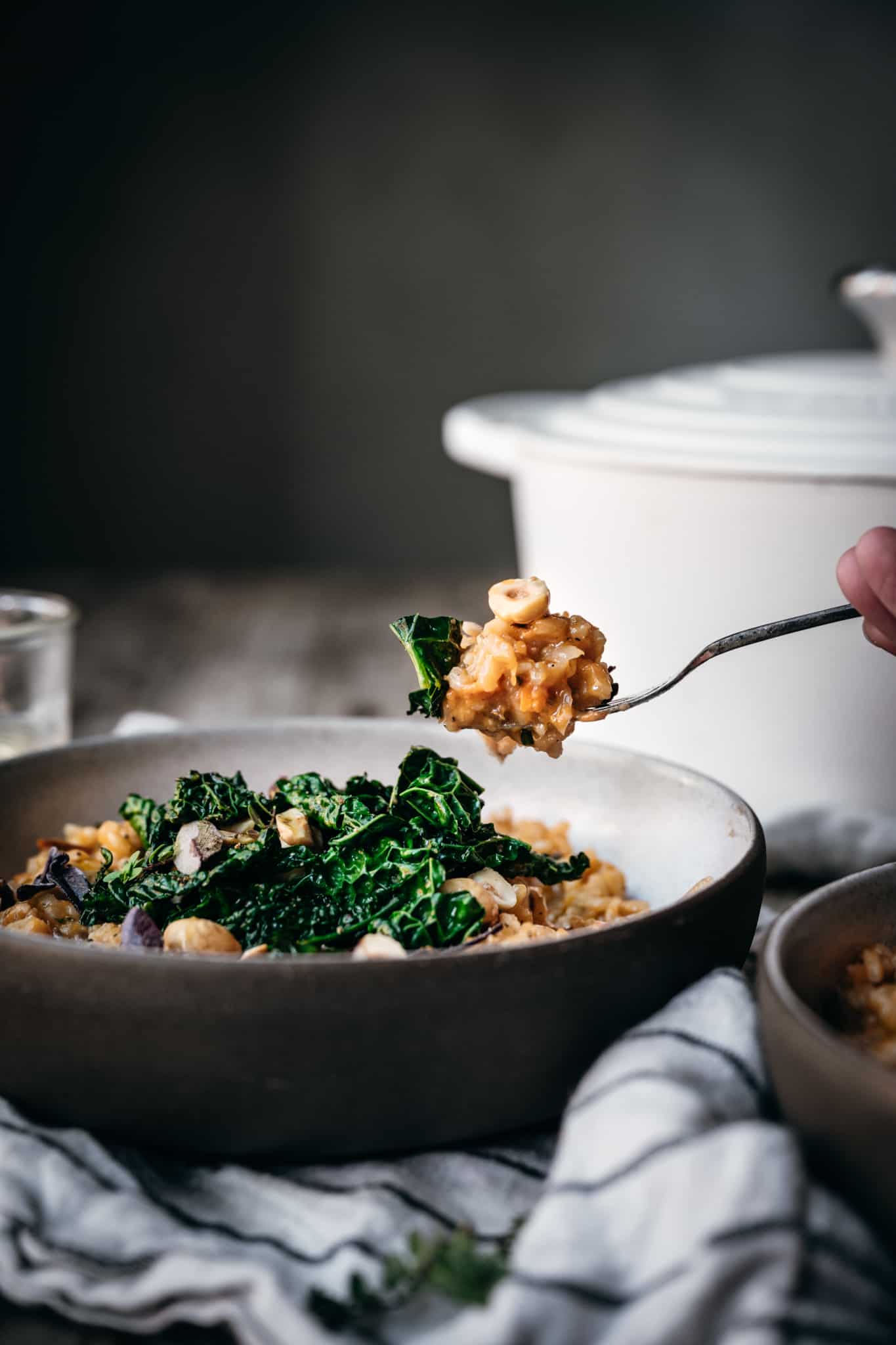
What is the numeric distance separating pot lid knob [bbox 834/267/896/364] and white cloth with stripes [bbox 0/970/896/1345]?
1448 millimetres

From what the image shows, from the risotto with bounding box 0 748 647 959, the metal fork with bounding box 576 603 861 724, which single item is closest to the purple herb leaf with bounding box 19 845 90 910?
the risotto with bounding box 0 748 647 959

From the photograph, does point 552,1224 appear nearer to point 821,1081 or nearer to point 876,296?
point 821,1081

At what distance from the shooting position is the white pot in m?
2.05

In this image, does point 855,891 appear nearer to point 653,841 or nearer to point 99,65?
point 653,841

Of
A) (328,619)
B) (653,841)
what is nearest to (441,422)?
(328,619)

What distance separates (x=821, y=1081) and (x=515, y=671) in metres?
0.62

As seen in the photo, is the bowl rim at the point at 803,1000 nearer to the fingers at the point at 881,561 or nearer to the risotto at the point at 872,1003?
the risotto at the point at 872,1003

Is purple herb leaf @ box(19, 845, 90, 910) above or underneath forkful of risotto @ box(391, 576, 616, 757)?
underneath

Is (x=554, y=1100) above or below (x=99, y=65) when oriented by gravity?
below

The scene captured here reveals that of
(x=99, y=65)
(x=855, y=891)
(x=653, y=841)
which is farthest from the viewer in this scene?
(x=99, y=65)

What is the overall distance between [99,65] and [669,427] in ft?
13.8

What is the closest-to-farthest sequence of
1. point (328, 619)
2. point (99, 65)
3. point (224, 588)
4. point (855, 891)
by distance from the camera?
point (855, 891) < point (328, 619) < point (224, 588) < point (99, 65)

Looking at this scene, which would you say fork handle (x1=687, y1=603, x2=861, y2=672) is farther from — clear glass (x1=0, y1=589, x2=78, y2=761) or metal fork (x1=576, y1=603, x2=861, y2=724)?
clear glass (x1=0, y1=589, x2=78, y2=761)

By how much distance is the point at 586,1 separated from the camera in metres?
5.58
